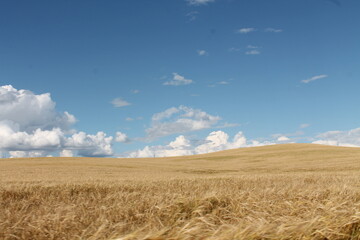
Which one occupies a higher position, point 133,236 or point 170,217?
point 133,236

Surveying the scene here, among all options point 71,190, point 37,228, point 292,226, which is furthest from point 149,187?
point 292,226

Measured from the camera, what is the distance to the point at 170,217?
511 centimetres

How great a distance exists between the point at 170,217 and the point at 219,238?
2502 mm

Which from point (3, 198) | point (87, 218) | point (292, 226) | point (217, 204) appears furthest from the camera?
point (3, 198)

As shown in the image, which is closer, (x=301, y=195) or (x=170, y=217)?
(x=170, y=217)

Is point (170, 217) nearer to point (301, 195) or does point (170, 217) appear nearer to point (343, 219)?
point (343, 219)

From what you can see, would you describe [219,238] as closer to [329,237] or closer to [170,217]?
[329,237]

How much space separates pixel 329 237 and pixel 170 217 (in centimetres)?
255

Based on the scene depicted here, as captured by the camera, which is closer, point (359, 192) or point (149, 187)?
point (359, 192)

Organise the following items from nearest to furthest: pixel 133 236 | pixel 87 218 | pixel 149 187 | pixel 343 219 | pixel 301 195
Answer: pixel 133 236
pixel 343 219
pixel 87 218
pixel 301 195
pixel 149 187

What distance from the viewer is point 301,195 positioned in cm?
684

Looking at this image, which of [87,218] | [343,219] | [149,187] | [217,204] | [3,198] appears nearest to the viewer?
[343,219]

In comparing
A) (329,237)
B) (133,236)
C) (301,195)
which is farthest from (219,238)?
(301,195)

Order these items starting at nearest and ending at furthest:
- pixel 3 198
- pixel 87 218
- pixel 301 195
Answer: pixel 87 218 < pixel 301 195 < pixel 3 198
